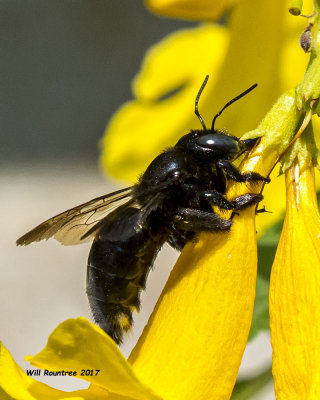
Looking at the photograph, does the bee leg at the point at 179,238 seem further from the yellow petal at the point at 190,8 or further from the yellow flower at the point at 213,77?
the yellow petal at the point at 190,8

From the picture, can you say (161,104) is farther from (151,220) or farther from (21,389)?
(21,389)

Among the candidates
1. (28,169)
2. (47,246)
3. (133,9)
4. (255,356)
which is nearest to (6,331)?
(47,246)

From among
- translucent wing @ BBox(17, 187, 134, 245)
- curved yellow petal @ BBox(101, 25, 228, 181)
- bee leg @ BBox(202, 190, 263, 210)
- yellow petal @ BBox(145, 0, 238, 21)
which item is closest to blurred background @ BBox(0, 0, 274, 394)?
curved yellow petal @ BBox(101, 25, 228, 181)

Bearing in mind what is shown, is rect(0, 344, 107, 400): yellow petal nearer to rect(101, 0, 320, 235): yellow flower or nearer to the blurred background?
rect(101, 0, 320, 235): yellow flower

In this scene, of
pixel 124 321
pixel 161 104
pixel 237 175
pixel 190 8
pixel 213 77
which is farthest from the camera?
pixel 161 104

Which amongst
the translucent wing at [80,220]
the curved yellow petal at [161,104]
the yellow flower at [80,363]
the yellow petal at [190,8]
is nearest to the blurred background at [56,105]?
the curved yellow petal at [161,104]

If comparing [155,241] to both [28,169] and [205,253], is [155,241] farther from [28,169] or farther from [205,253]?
[28,169]

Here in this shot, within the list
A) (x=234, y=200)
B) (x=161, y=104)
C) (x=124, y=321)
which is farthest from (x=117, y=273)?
(x=161, y=104)
